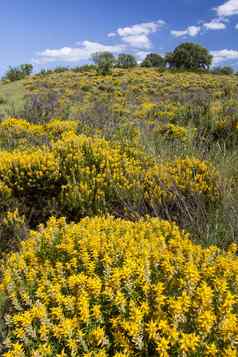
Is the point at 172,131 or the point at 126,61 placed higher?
the point at 126,61

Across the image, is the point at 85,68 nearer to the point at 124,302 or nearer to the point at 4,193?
the point at 4,193

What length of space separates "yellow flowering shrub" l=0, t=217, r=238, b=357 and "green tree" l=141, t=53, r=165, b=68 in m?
34.2

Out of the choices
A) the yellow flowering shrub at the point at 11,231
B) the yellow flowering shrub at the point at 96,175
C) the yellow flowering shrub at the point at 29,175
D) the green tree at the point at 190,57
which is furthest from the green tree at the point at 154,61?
the yellow flowering shrub at the point at 11,231

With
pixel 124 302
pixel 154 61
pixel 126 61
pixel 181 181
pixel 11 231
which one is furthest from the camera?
pixel 154 61

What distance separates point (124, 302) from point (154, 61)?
37067 mm

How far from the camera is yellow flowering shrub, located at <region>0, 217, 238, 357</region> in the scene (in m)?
1.79

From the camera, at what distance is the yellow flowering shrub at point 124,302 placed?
1.79 m

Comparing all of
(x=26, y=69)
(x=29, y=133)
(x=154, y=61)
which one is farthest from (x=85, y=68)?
(x=29, y=133)

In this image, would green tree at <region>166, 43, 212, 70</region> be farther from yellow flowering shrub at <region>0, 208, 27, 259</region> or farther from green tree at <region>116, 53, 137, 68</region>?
yellow flowering shrub at <region>0, 208, 27, 259</region>

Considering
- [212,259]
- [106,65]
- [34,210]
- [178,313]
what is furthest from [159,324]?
[106,65]

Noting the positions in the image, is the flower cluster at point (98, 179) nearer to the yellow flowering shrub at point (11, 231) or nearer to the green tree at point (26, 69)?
the yellow flowering shrub at point (11, 231)

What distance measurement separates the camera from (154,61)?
3653 cm

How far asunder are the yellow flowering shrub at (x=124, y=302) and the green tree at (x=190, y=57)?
1320 inches

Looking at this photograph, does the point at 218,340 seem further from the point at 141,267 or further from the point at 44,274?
the point at 44,274
